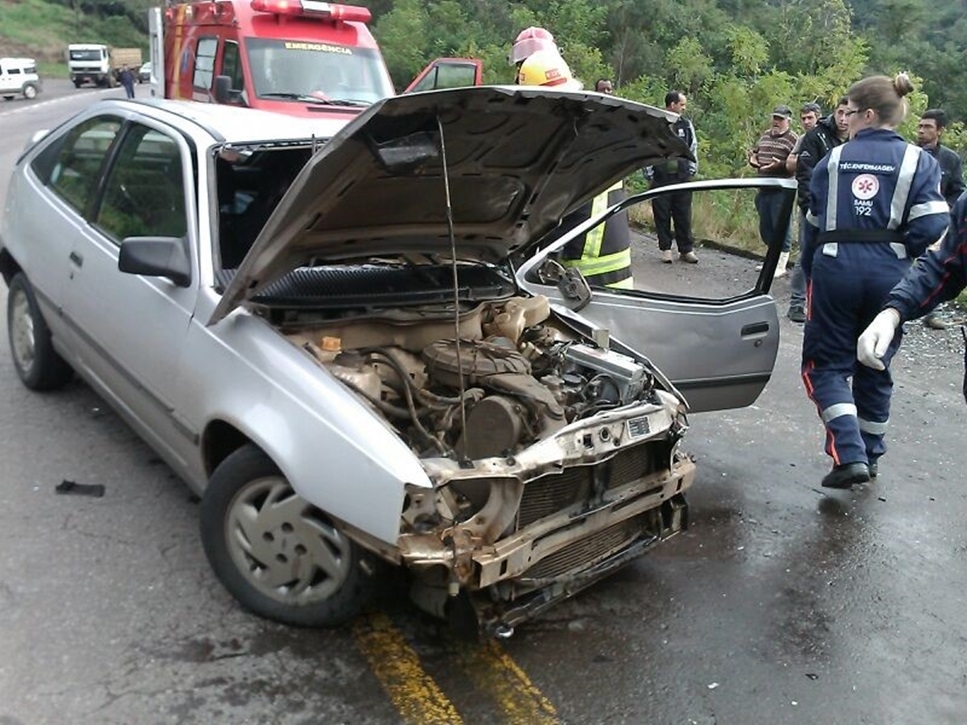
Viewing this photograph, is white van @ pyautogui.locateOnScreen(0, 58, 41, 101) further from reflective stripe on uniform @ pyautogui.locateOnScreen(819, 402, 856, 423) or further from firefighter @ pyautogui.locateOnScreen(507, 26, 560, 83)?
reflective stripe on uniform @ pyautogui.locateOnScreen(819, 402, 856, 423)

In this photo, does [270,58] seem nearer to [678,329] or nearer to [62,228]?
[62,228]

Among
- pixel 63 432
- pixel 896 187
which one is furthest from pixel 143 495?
pixel 896 187

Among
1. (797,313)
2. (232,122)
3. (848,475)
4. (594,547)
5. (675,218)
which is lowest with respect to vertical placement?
(797,313)

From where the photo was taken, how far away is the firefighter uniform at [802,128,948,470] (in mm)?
4676

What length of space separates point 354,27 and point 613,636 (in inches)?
380

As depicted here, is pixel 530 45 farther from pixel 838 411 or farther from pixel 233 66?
pixel 233 66

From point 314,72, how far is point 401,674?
909 cm

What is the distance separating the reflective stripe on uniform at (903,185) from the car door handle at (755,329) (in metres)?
0.77

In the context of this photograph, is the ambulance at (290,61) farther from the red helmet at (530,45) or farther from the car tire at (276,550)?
the car tire at (276,550)

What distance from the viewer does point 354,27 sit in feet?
37.9

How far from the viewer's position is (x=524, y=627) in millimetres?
3479

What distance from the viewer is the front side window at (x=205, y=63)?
11211 millimetres

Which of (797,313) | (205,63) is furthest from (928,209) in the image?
(205,63)

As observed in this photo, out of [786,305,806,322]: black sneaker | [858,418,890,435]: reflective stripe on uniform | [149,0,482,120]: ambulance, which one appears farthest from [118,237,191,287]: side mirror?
[149,0,482,120]: ambulance
